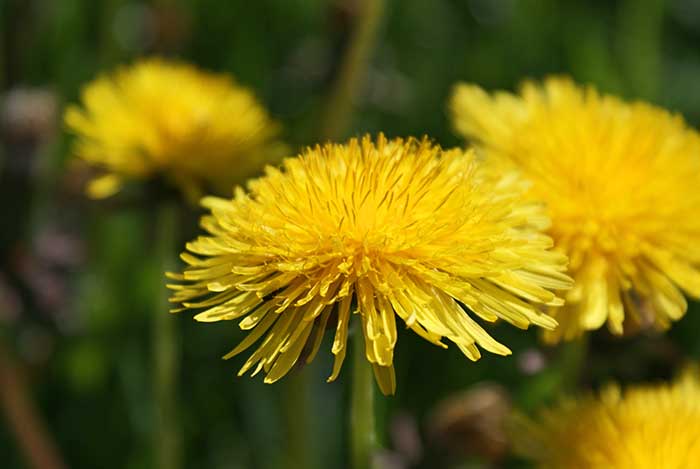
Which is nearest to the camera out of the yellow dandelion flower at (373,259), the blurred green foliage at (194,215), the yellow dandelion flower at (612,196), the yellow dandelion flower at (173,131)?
the yellow dandelion flower at (373,259)

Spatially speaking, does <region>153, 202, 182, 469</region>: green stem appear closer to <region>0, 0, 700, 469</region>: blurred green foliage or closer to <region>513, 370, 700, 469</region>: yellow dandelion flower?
<region>0, 0, 700, 469</region>: blurred green foliage

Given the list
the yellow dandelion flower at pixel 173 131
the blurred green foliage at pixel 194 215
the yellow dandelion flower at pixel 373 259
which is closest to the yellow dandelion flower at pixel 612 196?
the yellow dandelion flower at pixel 373 259

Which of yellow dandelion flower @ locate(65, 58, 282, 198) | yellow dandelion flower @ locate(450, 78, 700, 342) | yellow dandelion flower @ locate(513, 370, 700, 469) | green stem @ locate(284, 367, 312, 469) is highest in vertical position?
yellow dandelion flower @ locate(65, 58, 282, 198)

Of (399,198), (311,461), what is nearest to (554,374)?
(311,461)

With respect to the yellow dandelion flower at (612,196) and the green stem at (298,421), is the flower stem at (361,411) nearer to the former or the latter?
the yellow dandelion flower at (612,196)

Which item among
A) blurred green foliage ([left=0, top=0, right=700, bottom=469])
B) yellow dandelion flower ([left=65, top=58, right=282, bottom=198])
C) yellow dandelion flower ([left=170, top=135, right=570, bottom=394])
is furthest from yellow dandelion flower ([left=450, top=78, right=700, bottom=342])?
yellow dandelion flower ([left=65, top=58, right=282, bottom=198])

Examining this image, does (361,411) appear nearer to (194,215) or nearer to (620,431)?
(620,431)

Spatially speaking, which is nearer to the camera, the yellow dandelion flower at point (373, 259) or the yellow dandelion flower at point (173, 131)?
the yellow dandelion flower at point (373, 259)

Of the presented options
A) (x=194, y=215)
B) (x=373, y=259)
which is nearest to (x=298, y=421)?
(x=194, y=215)
